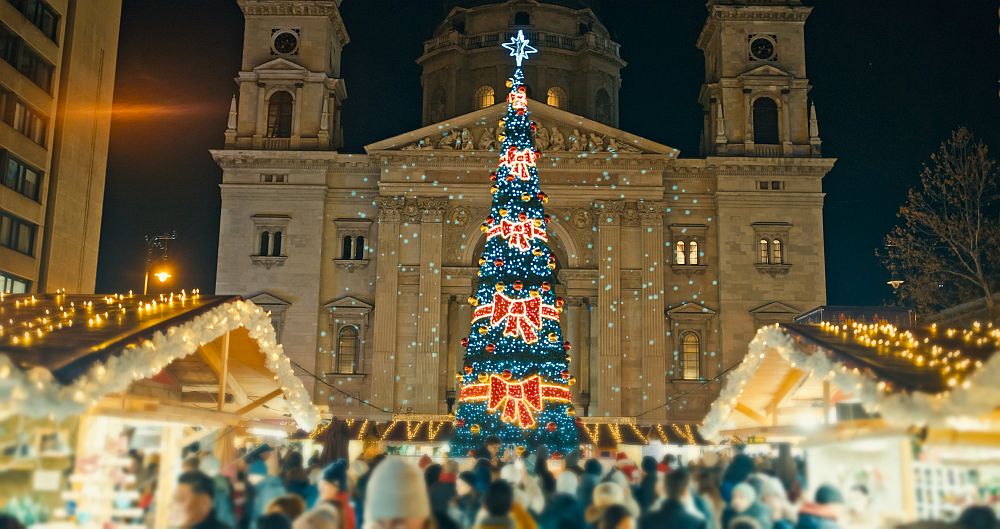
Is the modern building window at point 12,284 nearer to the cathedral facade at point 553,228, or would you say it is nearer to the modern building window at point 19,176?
the modern building window at point 19,176

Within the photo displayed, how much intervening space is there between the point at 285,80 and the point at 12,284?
15477 mm

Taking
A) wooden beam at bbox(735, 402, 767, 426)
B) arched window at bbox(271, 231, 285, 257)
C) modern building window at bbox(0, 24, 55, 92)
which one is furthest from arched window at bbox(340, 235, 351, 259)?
wooden beam at bbox(735, 402, 767, 426)

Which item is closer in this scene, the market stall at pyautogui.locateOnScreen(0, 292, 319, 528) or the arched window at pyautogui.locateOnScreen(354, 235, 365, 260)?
the market stall at pyautogui.locateOnScreen(0, 292, 319, 528)

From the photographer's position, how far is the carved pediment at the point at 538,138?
45312 mm

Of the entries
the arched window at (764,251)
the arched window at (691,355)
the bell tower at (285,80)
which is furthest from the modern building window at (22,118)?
the arched window at (764,251)

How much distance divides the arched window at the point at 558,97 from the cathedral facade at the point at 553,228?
10.5 m

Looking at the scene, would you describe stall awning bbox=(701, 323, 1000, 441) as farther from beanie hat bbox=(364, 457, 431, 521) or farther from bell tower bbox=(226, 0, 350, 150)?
bell tower bbox=(226, 0, 350, 150)

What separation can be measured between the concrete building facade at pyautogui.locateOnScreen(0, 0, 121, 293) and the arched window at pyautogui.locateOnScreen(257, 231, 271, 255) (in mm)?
6827

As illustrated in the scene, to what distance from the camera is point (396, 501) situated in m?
7.69

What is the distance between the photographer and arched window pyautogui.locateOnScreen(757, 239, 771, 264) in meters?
45.8

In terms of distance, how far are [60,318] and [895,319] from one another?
28178mm

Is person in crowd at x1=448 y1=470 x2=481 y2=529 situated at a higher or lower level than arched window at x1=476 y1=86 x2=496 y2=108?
lower

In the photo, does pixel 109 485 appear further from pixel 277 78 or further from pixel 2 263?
pixel 277 78

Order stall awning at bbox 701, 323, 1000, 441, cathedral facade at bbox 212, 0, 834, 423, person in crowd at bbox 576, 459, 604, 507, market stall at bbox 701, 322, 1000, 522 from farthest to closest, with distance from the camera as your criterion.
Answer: cathedral facade at bbox 212, 0, 834, 423 < person in crowd at bbox 576, 459, 604, 507 < stall awning at bbox 701, 323, 1000, 441 < market stall at bbox 701, 322, 1000, 522
